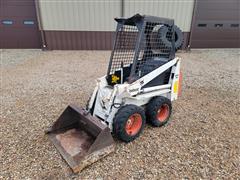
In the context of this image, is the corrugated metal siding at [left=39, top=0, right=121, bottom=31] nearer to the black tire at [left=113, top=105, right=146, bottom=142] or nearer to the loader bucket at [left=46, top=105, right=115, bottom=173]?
the loader bucket at [left=46, top=105, right=115, bottom=173]

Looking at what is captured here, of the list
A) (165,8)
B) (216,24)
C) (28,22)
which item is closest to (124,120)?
(165,8)

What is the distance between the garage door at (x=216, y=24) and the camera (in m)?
7.52

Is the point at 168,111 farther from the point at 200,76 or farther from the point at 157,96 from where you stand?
the point at 200,76

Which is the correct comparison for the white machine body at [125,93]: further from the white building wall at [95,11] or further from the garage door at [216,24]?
the garage door at [216,24]

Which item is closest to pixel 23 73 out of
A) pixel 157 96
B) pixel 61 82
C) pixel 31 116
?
pixel 61 82

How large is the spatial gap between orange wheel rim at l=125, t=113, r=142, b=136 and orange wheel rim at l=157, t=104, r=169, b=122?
42 cm

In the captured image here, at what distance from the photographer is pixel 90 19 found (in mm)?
7238

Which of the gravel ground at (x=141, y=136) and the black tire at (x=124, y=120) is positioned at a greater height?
the black tire at (x=124, y=120)

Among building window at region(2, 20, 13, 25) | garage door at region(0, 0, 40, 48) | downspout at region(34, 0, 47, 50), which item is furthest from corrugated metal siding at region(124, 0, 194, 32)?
building window at region(2, 20, 13, 25)

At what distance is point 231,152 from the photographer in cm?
188

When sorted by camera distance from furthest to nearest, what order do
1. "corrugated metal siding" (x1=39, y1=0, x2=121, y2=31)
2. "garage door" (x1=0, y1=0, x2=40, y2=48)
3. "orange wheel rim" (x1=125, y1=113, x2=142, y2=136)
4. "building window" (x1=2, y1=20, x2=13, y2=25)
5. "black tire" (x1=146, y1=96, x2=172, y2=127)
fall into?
"building window" (x1=2, y1=20, x2=13, y2=25), "garage door" (x1=0, y1=0, x2=40, y2=48), "corrugated metal siding" (x1=39, y1=0, x2=121, y2=31), "black tire" (x1=146, y1=96, x2=172, y2=127), "orange wheel rim" (x1=125, y1=113, x2=142, y2=136)

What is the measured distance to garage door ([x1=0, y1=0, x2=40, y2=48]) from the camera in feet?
23.8

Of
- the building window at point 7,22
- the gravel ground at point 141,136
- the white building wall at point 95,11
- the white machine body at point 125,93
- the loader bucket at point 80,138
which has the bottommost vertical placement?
the gravel ground at point 141,136

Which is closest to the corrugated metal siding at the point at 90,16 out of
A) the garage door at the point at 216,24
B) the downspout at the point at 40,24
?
the downspout at the point at 40,24
